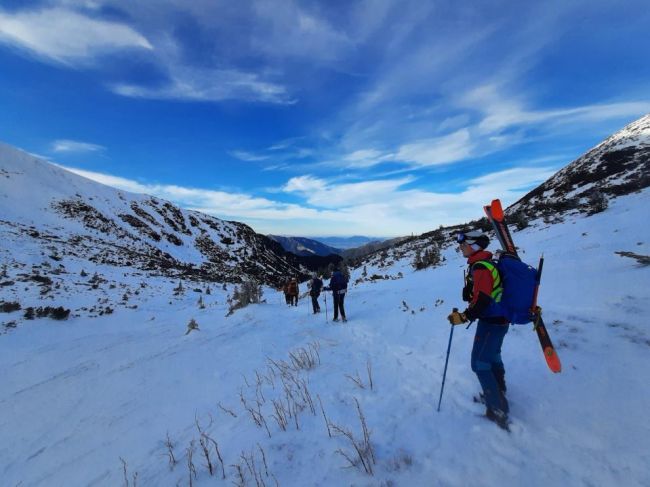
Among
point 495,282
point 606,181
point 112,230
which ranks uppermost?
point 112,230

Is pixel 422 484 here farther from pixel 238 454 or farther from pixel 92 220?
pixel 92 220

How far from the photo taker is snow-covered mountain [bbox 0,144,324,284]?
2864 cm

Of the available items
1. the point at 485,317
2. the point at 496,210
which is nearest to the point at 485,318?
the point at 485,317

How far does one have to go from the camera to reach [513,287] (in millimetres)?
3502

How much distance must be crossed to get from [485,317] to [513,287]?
1.51ft

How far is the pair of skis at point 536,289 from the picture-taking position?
351cm

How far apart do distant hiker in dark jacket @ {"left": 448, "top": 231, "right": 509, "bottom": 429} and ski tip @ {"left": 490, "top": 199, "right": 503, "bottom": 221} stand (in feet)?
2.16

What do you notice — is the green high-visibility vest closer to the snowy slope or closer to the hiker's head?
the hiker's head

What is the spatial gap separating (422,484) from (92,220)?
4670 cm

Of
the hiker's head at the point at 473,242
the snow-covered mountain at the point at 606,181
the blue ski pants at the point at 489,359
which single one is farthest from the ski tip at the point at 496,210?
the snow-covered mountain at the point at 606,181

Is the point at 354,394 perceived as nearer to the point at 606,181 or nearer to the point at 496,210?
the point at 496,210

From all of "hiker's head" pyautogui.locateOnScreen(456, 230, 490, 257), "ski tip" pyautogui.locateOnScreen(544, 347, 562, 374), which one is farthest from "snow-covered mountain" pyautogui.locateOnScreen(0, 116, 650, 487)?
"hiker's head" pyautogui.locateOnScreen(456, 230, 490, 257)

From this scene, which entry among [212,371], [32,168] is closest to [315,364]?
[212,371]

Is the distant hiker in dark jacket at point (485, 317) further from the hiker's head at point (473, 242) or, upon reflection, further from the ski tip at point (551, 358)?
the ski tip at point (551, 358)
